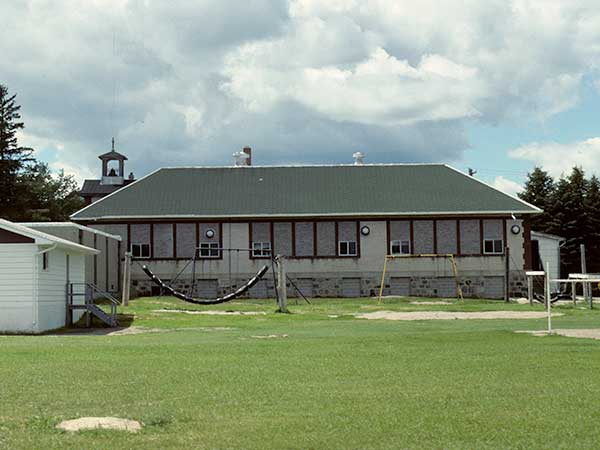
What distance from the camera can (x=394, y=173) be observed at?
5422cm

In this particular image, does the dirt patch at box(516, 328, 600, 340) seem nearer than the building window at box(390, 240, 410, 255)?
Yes

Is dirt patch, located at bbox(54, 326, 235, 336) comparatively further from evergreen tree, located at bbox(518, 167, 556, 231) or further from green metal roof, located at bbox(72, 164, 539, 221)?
evergreen tree, located at bbox(518, 167, 556, 231)

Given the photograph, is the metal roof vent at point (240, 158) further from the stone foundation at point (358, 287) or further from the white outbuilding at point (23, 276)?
the white outbuilding at point (23, 276)

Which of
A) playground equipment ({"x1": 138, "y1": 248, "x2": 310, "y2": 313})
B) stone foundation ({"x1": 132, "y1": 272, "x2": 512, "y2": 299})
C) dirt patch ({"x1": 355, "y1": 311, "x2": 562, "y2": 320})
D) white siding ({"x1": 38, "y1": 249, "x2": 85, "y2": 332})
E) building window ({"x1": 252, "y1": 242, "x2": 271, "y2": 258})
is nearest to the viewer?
white siding ({"x1": 38, "y1": 249, "x2": 85, "y2": 332})

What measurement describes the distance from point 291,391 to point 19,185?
57.2 m

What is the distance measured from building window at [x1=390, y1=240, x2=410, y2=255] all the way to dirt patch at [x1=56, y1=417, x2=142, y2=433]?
135ft

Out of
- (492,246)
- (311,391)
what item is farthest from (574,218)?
(311,391)

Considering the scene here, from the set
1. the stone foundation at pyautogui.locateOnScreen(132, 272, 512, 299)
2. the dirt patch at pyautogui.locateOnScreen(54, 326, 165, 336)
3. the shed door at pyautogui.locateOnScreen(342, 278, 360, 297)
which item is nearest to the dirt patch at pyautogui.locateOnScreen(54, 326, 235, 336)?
the dirt patch at pyautogui.locateOnScreen(54, 326, 165, 336)

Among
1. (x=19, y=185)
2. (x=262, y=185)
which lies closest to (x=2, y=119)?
(x=19, y=185)

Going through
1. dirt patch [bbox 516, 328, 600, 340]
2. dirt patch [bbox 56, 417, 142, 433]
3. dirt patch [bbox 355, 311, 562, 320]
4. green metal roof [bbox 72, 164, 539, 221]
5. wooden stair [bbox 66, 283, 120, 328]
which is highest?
green metal roof [bbox 72, 164, 539, 221]

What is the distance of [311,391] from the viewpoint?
1177 centimetres

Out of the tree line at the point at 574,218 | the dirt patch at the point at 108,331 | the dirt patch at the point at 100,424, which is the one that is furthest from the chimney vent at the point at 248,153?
the dirt patch at the point at 100,424

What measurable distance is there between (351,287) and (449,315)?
17.1 meters

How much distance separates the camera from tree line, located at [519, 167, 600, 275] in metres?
67.8
